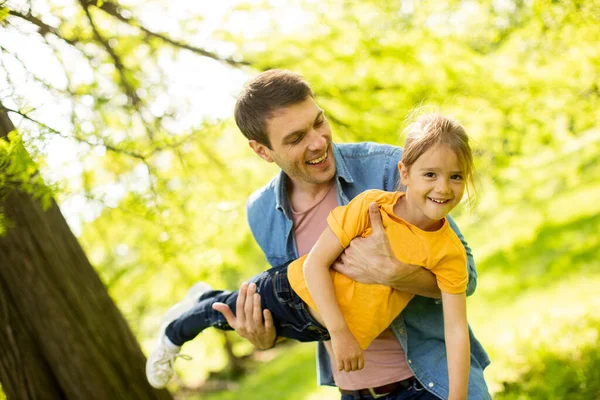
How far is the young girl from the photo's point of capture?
187 cm

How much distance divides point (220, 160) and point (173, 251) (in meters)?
1.73

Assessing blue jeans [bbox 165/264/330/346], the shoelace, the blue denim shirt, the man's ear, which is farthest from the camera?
the shoelace

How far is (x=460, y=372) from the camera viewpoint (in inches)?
73.5

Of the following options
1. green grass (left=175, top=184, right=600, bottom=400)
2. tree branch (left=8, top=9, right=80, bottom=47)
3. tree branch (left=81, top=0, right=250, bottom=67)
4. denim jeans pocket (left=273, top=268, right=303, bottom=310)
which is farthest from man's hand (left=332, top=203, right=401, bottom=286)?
tree branch (left=81, top=0, right=250, bottom=67)

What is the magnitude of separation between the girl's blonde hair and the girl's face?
0.06ft

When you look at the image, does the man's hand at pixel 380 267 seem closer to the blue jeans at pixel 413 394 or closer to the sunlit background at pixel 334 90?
the blue jeans at pixel 413 394

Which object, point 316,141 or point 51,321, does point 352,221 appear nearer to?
point 316,141

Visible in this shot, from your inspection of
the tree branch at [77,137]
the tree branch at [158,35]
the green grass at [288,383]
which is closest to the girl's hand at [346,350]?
the tree branch at [77,137]

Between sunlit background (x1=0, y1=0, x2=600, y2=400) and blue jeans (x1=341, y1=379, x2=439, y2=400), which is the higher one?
sunlit background (x1=0, y1=0, x2=600, y2=400)

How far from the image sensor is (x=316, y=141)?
7.52 feet

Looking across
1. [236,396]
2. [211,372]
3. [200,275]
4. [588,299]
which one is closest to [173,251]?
[200,275]

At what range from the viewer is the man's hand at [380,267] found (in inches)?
76.0

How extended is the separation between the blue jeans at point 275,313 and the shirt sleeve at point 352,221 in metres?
0.34

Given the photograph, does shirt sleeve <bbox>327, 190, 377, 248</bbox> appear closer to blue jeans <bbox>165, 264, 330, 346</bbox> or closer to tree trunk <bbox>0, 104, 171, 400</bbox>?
blue jeans <bbox>165, 264, 330, 346</bbox>
